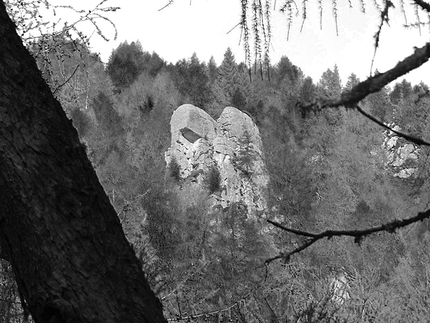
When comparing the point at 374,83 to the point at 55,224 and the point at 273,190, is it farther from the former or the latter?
the point at 273,190

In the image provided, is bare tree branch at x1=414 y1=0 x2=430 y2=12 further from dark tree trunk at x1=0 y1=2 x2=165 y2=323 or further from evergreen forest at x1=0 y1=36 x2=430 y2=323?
dark tree trunk at x1=0 y1=2 x2=165 y2=323

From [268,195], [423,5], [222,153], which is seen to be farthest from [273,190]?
[423,5]

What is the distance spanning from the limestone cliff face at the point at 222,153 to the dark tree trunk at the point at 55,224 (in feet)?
102

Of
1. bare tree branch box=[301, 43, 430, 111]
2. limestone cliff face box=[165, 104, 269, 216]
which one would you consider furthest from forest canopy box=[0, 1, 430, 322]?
limestone cliff face box=[165, 104, 269, 216]

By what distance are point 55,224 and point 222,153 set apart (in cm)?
3456

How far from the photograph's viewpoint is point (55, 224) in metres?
0.92

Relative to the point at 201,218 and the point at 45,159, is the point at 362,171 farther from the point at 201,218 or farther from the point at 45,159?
the point at 45,159

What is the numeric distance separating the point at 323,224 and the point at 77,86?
74.0ft

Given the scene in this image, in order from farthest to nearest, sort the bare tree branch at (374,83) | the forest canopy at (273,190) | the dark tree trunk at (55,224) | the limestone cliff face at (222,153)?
the limestone cliff face at (222,153)
the forest canopy at (273,190)
the dark tree trunk at (55,224)
the bare tree branch at (374,83)

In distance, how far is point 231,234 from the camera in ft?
66.5

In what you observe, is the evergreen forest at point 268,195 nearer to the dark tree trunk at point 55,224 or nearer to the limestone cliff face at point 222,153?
the dark tree trunk at point 55,224

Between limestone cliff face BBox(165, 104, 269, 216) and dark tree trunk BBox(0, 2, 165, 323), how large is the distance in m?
31.0

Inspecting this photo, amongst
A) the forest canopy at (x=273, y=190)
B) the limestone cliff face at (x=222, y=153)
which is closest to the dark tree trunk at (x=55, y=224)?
the forest canopy at (x=273, y=190)

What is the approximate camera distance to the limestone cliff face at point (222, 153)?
109 feet
